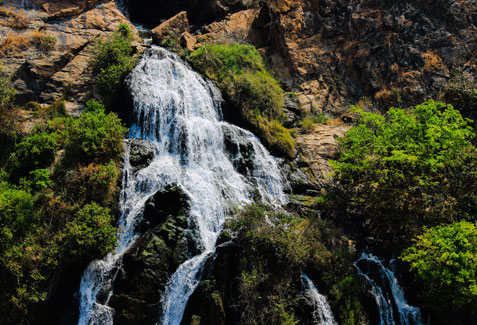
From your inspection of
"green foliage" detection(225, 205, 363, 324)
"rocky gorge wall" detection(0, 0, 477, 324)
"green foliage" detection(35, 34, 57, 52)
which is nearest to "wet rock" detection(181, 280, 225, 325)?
"green foliage" detection(225, 205, 363, 324)

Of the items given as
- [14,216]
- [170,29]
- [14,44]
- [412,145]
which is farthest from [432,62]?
[14,44]

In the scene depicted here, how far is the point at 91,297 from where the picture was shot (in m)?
11.2

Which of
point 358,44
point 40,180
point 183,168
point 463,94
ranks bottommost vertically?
point 40,180

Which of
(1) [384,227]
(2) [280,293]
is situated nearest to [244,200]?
(2) [280,293]

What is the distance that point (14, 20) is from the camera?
2070 cm

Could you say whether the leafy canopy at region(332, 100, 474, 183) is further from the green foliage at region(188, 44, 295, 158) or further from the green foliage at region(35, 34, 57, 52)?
the green foliage at region(35, 34, 57, 52)

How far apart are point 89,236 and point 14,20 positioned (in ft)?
51.3

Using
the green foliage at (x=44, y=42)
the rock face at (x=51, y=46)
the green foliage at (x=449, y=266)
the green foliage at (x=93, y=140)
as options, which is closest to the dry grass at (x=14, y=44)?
the rock face at (x=51, y=46)

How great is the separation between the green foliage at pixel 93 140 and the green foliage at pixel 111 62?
365 centimetres

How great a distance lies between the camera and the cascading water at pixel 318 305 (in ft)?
37.7

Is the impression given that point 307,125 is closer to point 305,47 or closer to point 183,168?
point 305,47

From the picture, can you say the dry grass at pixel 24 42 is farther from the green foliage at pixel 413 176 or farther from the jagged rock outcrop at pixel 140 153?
the green foliage at pixel 413 176

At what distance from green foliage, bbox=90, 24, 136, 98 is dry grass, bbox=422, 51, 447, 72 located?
17893 mm

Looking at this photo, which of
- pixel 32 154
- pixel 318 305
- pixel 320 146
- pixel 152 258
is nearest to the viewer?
pixel 152 258
